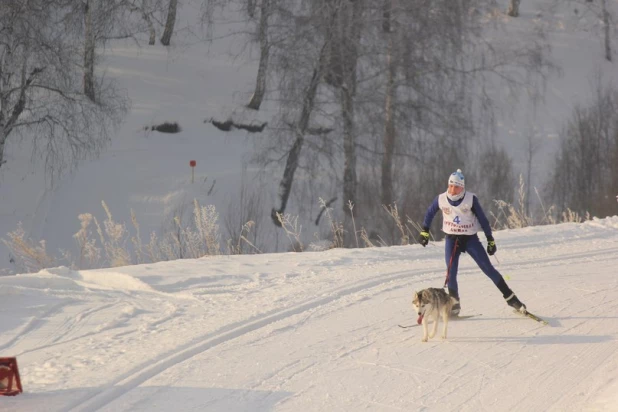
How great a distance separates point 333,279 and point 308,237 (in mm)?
14239

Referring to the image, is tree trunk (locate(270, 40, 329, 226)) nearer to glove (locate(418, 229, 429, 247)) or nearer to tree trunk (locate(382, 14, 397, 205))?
tree trunk (locate(382, 14, 397, 205))

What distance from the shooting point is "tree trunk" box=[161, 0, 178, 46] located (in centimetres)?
3536

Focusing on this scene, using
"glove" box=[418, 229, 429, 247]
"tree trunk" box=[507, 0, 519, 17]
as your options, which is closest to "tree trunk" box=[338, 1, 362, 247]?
"glove" box=[418, 229, 429, 247]

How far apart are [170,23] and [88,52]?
9216 millimetres

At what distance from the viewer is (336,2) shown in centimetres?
2645

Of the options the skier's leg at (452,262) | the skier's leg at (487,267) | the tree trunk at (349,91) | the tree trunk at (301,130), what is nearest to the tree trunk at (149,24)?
the tree trunk at (301,130)

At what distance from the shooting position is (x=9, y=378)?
7285mm

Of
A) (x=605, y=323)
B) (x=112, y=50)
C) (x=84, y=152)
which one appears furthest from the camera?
(x=112, y=50)

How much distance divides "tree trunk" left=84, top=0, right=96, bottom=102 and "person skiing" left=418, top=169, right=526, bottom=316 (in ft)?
61.3

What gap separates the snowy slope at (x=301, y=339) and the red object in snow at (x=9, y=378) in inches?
4.3

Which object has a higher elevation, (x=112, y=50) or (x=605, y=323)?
(x=112, y=50)

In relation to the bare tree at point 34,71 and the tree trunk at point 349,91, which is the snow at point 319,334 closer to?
the bare tree at point 34,71

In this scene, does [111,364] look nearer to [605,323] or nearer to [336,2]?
[605,323]

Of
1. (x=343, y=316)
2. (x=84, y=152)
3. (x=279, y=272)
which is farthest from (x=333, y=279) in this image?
(x=84, y=152)
